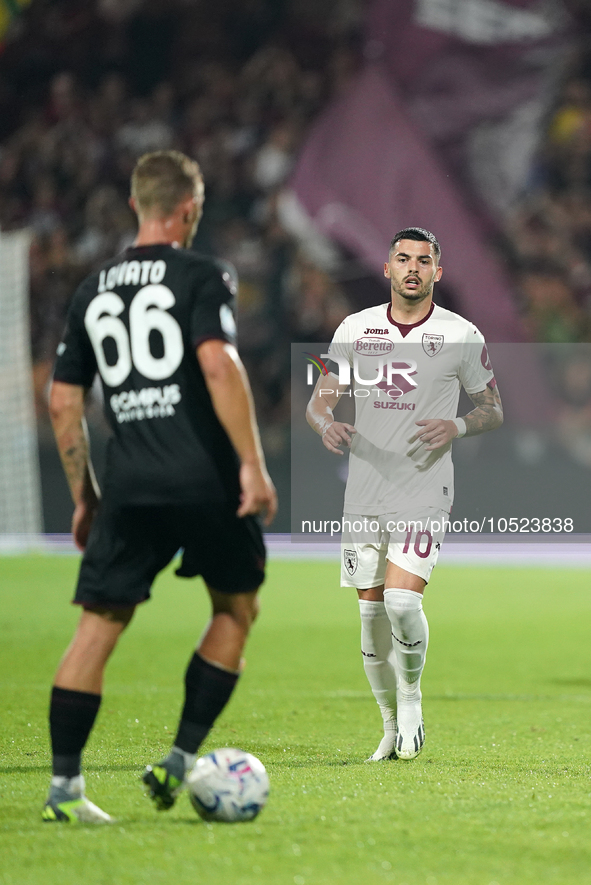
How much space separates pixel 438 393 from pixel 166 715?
2.08m

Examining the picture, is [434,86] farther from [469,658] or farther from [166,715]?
[166,715]

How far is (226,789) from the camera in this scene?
3.18 m

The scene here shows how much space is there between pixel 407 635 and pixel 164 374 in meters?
1.72

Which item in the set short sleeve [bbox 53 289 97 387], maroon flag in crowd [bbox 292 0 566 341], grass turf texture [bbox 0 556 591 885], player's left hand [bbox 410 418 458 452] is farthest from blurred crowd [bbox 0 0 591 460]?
short sleeve [bbox 53 289 97 387]

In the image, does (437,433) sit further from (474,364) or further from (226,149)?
(226,149)

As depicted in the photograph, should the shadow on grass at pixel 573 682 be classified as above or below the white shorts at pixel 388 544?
below

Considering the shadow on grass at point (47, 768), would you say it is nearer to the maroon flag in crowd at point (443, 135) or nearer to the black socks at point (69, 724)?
the black socks at point (69, 724)

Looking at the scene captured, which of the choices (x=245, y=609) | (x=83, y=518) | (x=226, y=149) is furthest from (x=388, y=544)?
(x=226, y=149)

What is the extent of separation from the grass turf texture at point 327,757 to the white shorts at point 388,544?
0.69 m

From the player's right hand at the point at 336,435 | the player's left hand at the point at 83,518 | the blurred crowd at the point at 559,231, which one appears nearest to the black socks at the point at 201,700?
the player's left hand at the point at 83,518

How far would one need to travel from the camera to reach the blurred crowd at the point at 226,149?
17.1m

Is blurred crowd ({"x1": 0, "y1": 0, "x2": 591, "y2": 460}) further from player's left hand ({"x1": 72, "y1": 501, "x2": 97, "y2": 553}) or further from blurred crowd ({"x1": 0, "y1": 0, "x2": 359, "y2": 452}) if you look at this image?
player's left hand ({"x1": 72, "y1": 501, "x2": 97, "y2": 553})

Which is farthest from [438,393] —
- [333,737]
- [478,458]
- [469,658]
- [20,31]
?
[20,31]

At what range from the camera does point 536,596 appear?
11.4m
